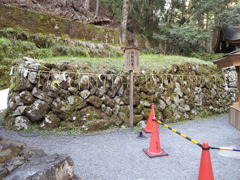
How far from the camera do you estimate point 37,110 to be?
4.54 metres

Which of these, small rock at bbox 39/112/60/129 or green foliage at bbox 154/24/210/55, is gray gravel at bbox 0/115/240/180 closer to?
small rock at bbox 39/112/60/129

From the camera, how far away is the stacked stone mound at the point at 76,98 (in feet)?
15.2

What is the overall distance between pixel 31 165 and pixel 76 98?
290 centimetres

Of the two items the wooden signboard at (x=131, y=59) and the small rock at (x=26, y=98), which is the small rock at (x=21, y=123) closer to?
Answer: the small rock at (x=26, y=98)

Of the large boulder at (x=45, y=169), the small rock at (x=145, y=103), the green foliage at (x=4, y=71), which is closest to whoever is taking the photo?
the large boulder at (x=45, y=169)

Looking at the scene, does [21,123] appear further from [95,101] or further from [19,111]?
[95,101]

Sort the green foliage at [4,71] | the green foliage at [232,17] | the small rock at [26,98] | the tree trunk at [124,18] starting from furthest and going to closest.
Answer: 1. the tree trunk at [124,18]
2. the green foliage at [232,17]
3. the green foliage at [4,71]
4. the small rock at [26,98]

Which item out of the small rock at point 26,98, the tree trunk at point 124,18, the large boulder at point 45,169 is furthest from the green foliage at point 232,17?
the large boulder at point 45,169

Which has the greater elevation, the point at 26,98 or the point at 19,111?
the point at 26,98

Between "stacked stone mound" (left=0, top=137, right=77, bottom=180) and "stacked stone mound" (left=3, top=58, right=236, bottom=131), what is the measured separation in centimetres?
210

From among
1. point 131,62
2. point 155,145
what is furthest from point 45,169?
point 131,62

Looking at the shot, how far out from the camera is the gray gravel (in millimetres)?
2832

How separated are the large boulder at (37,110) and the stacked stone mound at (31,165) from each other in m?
2.01

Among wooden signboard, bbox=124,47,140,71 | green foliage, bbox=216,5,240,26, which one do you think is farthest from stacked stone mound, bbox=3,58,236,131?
green foliage, bbox=216,5,240,26
